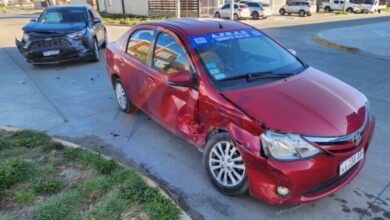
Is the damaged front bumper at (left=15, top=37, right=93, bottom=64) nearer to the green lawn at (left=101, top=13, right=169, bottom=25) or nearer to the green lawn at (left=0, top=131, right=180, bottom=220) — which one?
the green lawn at (left=0, top=131, right=180, bottom=220)

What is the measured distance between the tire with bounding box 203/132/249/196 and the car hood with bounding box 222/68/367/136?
16.4 inches

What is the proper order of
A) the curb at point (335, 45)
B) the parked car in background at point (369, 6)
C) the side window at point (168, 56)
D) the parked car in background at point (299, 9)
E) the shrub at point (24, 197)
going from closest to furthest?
the shrub at point (24, 197) → the side window at point (168, 56) → the curb at point (335, 45) → the parked car in background at point (299, 9) → the parked car in background at point (369, 6)

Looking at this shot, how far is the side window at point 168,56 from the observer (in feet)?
13.0

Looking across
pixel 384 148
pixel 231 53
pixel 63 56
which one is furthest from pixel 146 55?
pixel 63 56

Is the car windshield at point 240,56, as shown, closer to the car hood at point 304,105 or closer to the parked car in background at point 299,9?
the car hood at point 304,105

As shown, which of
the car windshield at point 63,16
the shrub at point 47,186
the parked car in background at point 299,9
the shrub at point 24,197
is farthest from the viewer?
the parked car in background at point 299,9

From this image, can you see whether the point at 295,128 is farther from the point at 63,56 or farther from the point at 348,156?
the point at 63,56

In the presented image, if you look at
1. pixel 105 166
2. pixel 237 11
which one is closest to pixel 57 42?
pixel 105 166

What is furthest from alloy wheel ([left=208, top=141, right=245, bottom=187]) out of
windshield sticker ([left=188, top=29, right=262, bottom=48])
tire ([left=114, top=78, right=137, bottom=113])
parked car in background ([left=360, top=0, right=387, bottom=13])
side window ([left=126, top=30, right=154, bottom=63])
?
parked car in background ([left=360, top=0, right=387, bottom=13])

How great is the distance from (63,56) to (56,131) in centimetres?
464

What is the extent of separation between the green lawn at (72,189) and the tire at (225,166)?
0.58 meters

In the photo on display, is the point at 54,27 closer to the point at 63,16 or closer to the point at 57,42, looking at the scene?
the point at 57,42

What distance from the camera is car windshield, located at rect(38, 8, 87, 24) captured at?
10.3 meters

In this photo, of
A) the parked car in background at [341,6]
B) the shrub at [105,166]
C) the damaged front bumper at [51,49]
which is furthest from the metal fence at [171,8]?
the shrub at [105,166]
